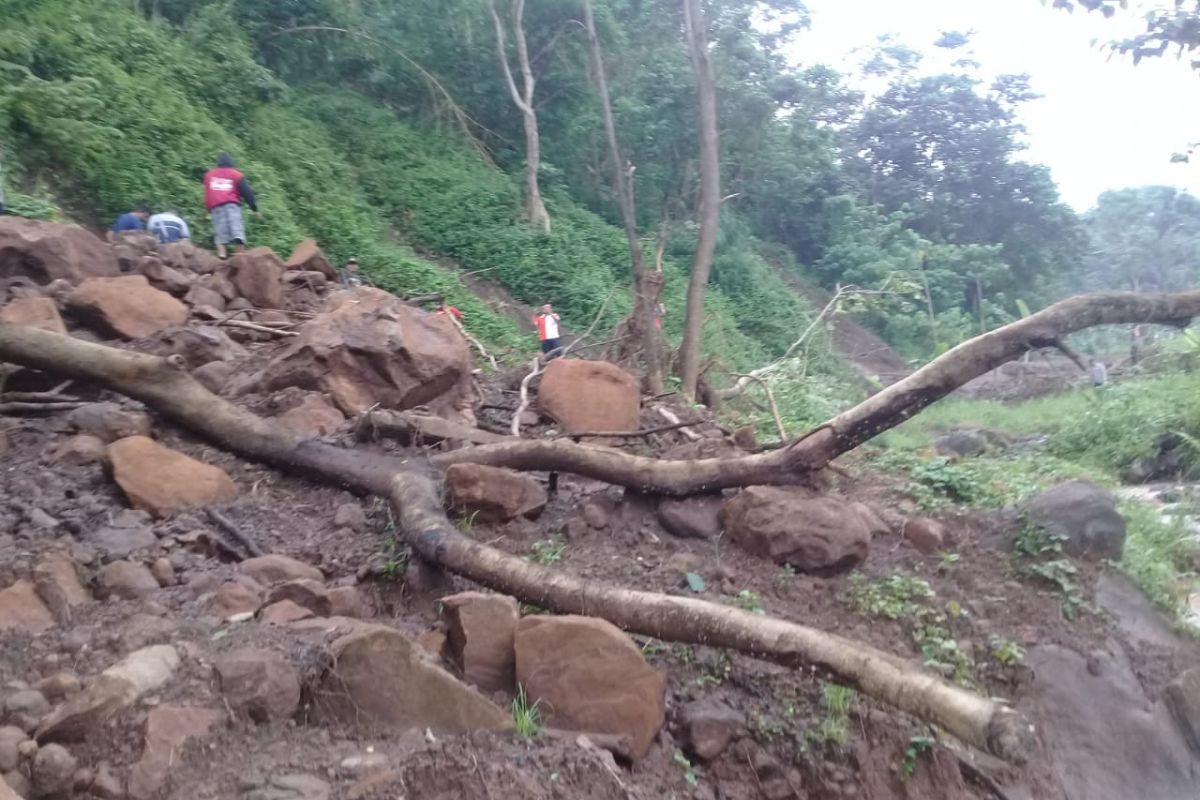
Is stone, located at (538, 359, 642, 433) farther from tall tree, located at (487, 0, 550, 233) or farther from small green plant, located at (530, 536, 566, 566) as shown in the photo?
tall tree, located at (487, 0, 550, 233)

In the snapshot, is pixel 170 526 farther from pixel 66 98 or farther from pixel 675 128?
pixel 675 128

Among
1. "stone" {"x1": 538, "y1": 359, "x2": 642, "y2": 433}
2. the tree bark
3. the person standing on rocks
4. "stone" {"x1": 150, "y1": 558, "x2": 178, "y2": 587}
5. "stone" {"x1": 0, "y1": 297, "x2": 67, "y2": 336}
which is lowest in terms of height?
the person standing on rocks

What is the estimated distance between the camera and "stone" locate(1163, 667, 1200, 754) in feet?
16.7

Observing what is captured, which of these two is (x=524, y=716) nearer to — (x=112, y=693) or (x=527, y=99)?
(x=112, y=693)

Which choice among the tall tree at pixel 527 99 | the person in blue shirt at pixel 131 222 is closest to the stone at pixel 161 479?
the person in blue shirt at pixel 131 222

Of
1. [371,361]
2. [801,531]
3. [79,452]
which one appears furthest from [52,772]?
[371,361]

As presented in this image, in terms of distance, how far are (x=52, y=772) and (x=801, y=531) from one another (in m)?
3.65

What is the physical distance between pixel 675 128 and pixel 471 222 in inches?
215

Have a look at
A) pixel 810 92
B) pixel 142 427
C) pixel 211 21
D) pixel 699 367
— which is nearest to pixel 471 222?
pixel 211 21

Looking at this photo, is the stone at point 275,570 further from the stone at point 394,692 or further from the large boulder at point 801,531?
the large boulder at point 801,531

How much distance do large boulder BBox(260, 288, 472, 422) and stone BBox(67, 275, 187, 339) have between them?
115 centimetres

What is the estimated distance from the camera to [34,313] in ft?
20.4

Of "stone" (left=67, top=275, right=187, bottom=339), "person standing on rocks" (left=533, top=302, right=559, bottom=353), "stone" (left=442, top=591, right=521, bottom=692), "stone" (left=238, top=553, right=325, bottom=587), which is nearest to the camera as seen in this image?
"stone" (left=442, top=591, right=521, bottom=692)

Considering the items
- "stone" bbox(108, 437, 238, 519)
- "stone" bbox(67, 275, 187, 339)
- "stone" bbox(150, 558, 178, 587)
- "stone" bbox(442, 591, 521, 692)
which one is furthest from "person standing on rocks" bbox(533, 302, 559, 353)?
"stone" bbox(442, 591, 521, 692)
